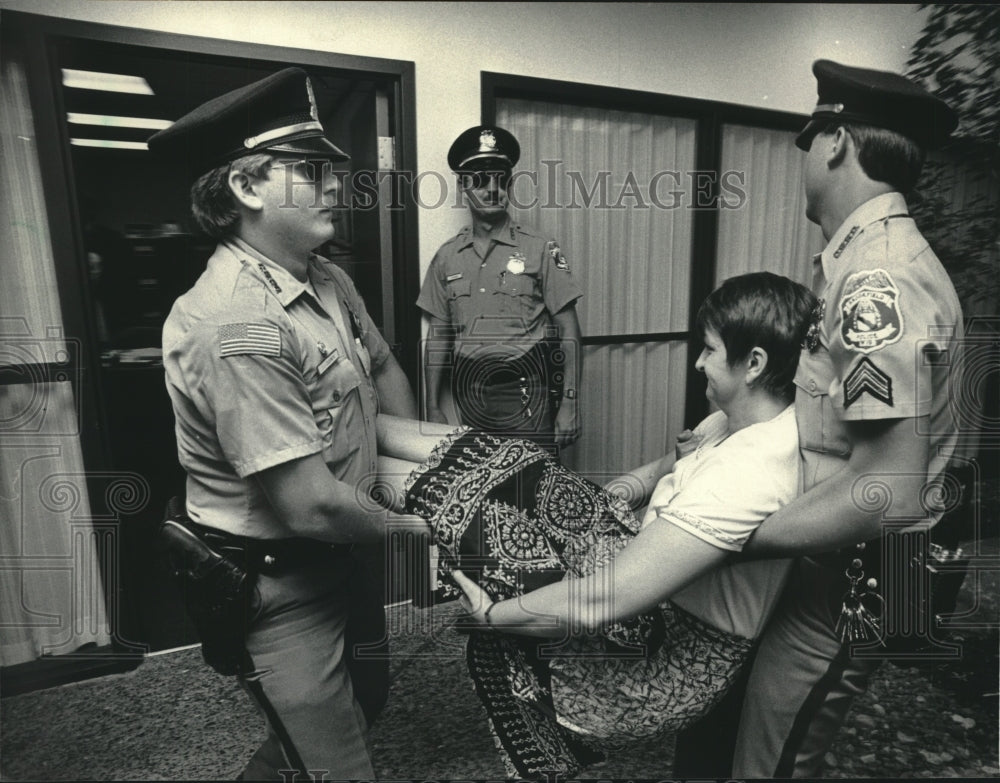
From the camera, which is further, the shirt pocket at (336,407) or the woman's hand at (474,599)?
the shirt pocket at (336,407)

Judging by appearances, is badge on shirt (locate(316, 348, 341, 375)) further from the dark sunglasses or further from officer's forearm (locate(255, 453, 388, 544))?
the dark sunglasses

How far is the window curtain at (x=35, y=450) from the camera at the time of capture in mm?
2164

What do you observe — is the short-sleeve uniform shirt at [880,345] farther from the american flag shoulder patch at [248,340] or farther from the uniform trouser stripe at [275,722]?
the uniform trouser stripe at [275,722]

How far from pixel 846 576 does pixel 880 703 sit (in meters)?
1.35

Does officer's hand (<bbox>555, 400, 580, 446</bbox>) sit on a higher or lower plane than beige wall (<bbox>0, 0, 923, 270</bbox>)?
lower

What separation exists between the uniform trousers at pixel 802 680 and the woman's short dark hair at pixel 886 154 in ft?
2.87

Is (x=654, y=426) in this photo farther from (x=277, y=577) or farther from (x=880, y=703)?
(x=277, y=577)

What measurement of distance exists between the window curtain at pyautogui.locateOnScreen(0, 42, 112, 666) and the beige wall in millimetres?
512

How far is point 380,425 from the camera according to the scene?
174 centimetres

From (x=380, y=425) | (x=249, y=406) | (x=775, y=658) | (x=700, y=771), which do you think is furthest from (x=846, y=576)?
(x=249, y=406)

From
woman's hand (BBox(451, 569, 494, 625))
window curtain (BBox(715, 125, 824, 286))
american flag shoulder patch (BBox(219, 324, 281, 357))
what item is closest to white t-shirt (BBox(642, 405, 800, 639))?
woman's hand (BBox(451, 569, 494, 625))

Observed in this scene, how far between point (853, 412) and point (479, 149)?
1.87 metres

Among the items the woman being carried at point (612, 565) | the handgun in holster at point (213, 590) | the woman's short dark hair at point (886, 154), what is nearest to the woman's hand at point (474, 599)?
the woman being carried at point (612, 565)

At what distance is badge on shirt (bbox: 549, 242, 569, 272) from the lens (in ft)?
9.50
